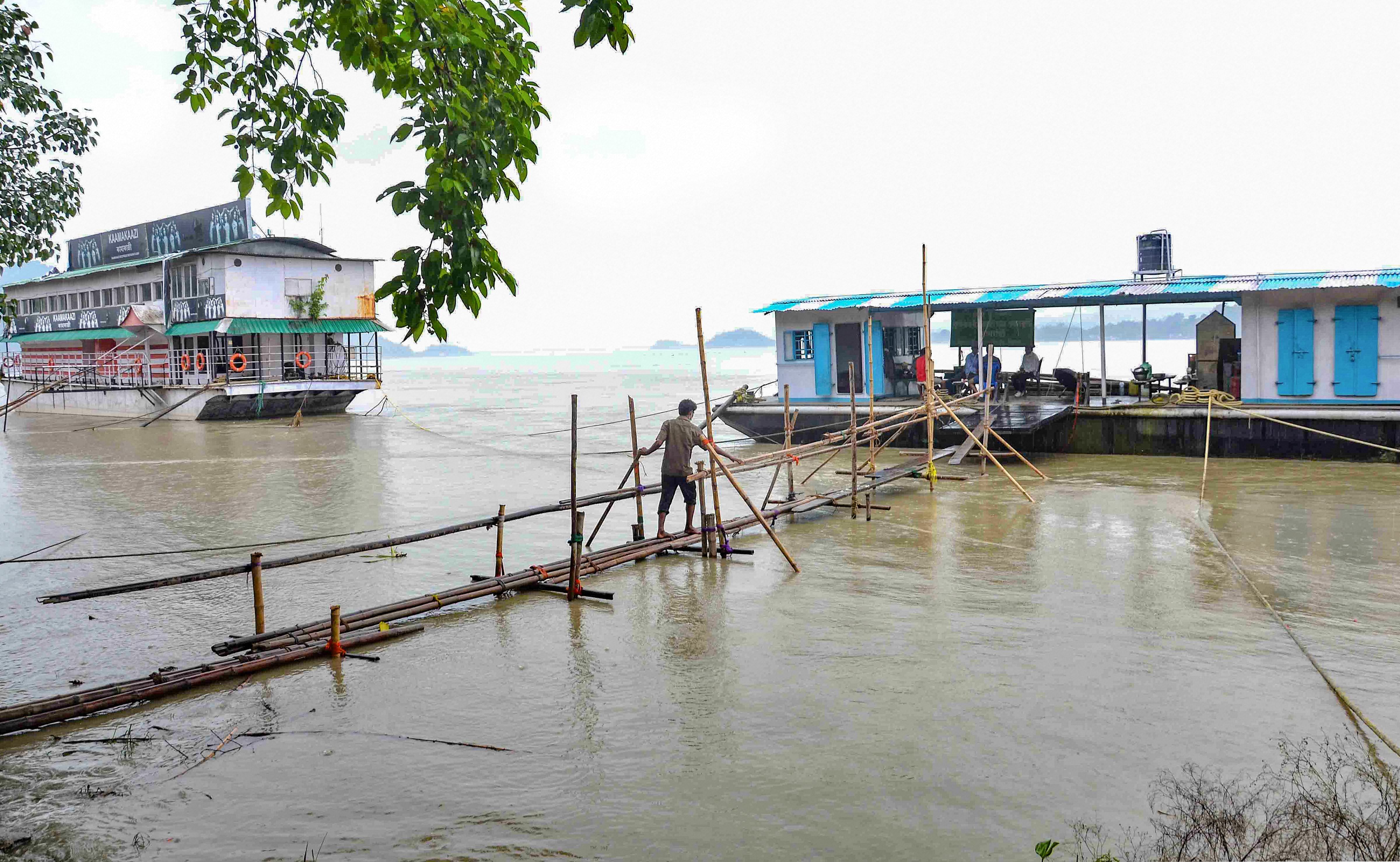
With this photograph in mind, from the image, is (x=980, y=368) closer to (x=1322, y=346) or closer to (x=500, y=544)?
(x=1322, y=346)

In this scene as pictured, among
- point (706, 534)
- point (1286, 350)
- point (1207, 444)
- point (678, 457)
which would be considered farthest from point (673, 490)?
point (1286, 350)

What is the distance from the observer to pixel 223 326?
34.0m

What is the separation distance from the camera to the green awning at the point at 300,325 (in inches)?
1353

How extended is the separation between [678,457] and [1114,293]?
1470 cm

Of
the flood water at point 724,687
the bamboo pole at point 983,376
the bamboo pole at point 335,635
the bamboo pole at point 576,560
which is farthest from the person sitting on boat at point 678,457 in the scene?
the bamboo pole at point 983,376

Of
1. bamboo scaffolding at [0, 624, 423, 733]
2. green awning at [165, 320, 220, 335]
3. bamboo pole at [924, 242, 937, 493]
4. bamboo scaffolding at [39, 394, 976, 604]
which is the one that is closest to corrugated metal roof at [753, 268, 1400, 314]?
bamboo pole at [924, 242, 937, 493]

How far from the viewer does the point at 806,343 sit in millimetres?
26281

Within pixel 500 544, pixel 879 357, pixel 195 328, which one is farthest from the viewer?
pixel 195 328

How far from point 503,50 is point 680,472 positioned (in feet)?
22.0

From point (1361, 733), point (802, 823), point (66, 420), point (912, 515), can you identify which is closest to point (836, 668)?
point (802, 823)

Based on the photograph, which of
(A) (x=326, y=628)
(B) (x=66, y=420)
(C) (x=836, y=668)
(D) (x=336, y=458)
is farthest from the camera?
(B) (x=66, y=420)

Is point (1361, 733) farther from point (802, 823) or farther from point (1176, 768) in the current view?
point (802, 823)

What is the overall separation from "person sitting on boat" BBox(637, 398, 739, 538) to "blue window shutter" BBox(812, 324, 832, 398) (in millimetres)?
14761

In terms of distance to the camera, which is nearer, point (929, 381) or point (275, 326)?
point (929, 381)
